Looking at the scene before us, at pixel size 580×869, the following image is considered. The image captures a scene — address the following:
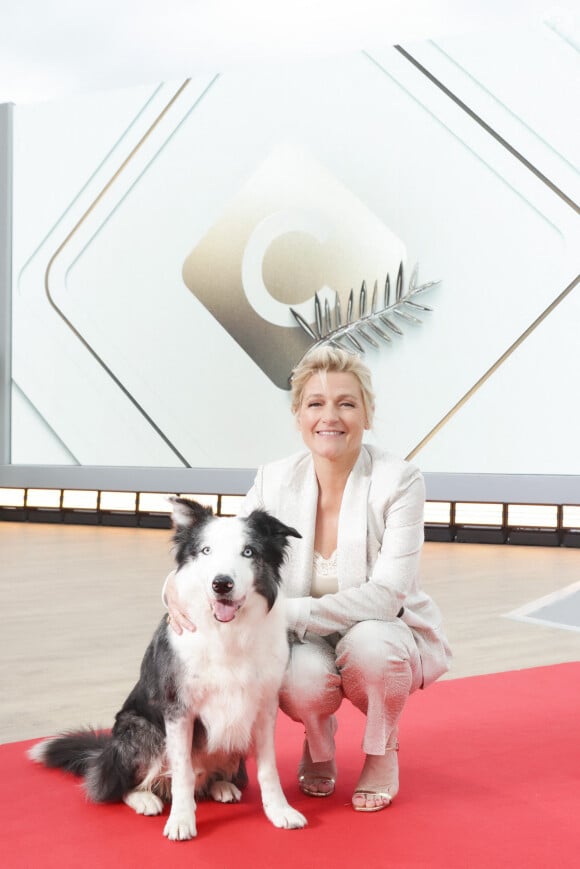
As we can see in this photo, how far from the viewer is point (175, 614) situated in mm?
2076

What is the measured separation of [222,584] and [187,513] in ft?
0.66

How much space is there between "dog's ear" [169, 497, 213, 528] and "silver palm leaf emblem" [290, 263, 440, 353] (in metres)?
7.19

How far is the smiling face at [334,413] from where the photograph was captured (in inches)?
93.4

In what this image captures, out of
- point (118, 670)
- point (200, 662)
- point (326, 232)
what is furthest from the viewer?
point (326, 232)

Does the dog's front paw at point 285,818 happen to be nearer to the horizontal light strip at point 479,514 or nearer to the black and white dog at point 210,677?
the black and white dog at point 210,677

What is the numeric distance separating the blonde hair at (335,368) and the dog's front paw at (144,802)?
1.00 meters

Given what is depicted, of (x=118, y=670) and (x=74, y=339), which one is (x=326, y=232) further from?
(x=118, y=670)

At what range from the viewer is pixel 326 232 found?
379 inches

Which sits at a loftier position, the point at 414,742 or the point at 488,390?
the point at 488,390

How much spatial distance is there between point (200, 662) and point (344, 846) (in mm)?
502

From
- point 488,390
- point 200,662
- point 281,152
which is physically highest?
point 281,152

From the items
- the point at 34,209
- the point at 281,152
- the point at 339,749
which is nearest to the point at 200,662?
the point at 339,749

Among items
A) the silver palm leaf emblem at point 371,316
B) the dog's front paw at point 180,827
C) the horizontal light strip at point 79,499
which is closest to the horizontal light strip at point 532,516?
the silver palm leaf emblem at point 371,316

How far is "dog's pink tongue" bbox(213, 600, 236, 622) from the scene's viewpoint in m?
1.94
